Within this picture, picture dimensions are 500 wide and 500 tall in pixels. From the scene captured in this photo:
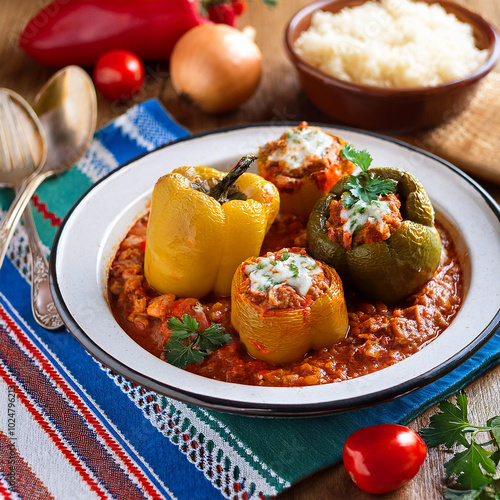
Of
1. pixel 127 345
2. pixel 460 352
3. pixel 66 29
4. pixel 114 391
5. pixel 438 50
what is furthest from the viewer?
pixel 66 29

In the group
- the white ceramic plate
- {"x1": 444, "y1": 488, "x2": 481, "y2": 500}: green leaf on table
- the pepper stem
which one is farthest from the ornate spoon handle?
{"x1": 444, "y1": 488, "x2": 481, "y2": 500}: green leaf on table

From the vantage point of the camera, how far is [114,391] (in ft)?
9.78

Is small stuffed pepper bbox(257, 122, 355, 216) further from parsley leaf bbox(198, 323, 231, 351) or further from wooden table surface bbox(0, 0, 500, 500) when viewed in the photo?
wooden table surface bbox(0, 0, 500, 500)

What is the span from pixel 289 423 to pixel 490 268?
1.26 m

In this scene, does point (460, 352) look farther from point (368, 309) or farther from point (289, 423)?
point (289, 423)

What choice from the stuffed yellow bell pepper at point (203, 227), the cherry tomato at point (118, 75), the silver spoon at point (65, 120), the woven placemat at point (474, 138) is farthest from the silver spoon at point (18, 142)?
the woven placemat at point (474, 138)

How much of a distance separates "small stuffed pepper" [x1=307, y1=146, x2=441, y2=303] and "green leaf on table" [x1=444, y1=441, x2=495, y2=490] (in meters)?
0.87

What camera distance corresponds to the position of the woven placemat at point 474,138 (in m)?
4.36

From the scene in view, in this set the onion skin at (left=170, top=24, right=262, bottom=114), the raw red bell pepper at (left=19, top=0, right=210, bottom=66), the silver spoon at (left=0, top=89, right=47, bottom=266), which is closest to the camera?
the silver spoon at (left=0, top=89, right=47, bottom=266)

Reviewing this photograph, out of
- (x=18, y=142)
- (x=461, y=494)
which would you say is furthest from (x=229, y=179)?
(x=18, y=142)

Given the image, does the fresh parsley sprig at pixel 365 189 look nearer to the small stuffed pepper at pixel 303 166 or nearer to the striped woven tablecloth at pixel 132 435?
the small stuffed pepper at pixel 303 166

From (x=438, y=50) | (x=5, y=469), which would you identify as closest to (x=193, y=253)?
(x=5, y=469)

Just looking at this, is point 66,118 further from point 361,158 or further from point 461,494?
point 461,494

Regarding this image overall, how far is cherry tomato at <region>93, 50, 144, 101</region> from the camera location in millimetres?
5266
